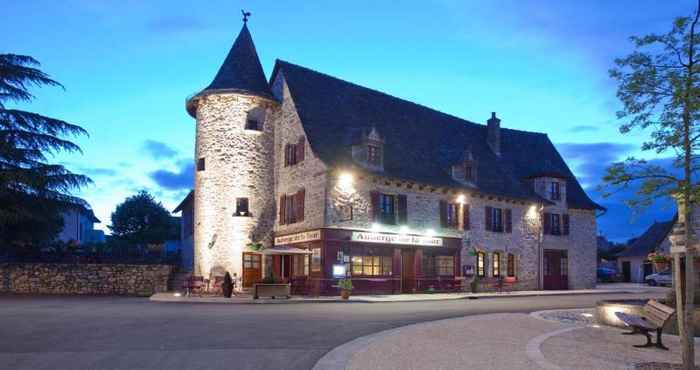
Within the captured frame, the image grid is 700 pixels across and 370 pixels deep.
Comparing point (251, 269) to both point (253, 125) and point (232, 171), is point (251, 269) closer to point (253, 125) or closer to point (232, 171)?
point (232, 171)

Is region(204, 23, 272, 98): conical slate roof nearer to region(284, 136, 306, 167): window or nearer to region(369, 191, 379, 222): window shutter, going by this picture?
region(284, 136, 306, 167): window

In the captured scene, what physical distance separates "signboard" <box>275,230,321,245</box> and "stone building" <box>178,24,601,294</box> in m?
0.05

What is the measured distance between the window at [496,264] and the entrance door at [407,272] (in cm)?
663

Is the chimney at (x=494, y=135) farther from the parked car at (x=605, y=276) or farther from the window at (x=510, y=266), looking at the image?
the parked car at (x=605, y=276)

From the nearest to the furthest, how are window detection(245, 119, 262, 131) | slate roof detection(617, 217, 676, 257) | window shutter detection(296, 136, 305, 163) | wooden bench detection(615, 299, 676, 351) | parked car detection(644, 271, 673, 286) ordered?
wooden bench detection(615, 299, 676, 351), window shutter detection(296, 136, 305, 163), window detection(245, 119, 262, 131), parked car detection(644, 271, 673, 286), slate roof detection(617, 217, 676, 257)

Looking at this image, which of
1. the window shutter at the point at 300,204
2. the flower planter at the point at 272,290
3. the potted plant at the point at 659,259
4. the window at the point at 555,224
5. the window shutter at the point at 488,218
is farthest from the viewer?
the window at the point at 555,224

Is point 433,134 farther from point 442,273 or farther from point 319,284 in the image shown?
point 319,284

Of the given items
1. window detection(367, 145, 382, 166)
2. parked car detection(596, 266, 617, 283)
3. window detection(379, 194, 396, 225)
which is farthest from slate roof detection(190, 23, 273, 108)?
parked car detection(596, 266, 617, 283)

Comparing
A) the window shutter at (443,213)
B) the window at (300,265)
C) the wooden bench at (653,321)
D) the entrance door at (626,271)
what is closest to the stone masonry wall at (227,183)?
the window at (300,265)

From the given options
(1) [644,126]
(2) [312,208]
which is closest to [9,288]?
(2) [312,208]

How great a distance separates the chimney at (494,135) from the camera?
3944 cm

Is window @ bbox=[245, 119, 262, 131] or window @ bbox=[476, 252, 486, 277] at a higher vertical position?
Answer: window @ bbox=[245, 119, 262, 131]

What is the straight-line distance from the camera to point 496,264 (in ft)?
114

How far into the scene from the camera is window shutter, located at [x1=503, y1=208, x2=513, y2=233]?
3531 cm
